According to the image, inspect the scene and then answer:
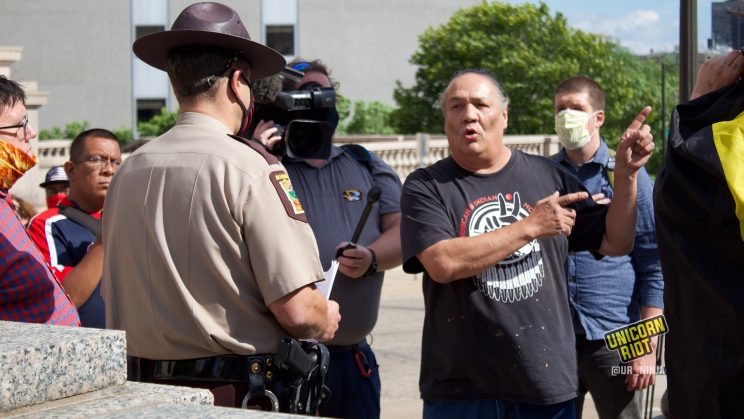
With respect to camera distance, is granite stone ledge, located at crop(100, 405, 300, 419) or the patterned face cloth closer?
granite stone ledge, located at crop(100, 405, 300, 419)

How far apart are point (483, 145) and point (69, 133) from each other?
30549mm

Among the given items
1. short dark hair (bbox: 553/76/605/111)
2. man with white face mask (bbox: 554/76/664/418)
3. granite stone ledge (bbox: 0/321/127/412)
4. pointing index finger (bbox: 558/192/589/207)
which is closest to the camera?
granite stone ledge (bbox: 0/321/127/412)

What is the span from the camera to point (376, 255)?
446 cm

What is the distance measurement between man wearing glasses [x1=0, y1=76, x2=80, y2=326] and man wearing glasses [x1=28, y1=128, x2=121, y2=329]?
58cm

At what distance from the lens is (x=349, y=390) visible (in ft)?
14.4

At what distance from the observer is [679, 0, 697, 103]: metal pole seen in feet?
23.9

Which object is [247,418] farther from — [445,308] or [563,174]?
[563,174]

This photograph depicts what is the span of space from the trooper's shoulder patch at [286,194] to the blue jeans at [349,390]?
1.36m

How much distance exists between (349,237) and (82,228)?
1307 millimetres

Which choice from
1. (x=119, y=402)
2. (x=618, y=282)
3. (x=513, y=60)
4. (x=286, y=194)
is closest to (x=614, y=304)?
→ (x=618, y=282)

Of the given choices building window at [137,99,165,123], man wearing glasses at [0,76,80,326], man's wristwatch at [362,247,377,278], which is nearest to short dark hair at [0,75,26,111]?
man wearing glasses at [0,76,80,326]

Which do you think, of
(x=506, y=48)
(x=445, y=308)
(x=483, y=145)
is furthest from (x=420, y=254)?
(x=506, y=48)

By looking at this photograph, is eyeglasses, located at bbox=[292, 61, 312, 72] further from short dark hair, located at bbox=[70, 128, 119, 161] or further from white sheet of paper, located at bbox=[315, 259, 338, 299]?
white sheet of paper, located at bbox=[315, 259, 338, 299]

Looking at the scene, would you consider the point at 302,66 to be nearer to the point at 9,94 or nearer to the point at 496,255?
the point at 9,94
